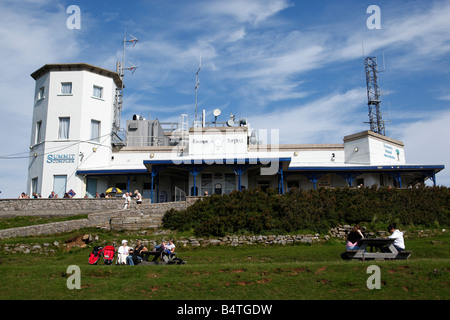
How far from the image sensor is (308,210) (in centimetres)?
2447

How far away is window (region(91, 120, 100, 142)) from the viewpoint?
122ft

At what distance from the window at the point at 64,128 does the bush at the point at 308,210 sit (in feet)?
50.1

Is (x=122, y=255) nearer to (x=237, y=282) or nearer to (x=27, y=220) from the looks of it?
(x=237, y=282)

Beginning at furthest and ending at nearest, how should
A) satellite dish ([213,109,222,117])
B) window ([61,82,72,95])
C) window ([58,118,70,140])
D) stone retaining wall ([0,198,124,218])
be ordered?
1. satellite dish ([213,109,222,117])
2. window ([61,82,72,95])
3. window ([58,118,70,140])
4. stone retaining wall ([0,198,124,218])

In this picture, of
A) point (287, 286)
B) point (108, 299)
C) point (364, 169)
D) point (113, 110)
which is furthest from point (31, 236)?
Answer: point (364, 169)

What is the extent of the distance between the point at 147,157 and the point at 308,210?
19.4 m

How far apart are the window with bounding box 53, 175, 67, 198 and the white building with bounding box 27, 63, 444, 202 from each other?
0.08 metres

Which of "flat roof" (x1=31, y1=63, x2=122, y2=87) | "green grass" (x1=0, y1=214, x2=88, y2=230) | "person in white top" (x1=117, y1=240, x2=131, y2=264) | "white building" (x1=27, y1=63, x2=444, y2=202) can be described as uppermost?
"flat roof" (x1=31, y1=63, x2=122, y2=87)

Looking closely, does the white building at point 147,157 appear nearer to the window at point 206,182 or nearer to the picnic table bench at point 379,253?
the window at point 206,182

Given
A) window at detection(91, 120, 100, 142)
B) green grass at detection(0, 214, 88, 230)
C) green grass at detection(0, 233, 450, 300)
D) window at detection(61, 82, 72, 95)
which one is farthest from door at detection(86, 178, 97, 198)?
green grass at detection(0, 233, 450, 300)

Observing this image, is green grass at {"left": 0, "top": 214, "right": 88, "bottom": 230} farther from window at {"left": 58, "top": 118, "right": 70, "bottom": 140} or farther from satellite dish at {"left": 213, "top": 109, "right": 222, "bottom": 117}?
satellite dish at {"left": 213, "top": 109, "right": 222, "bottom": 117}

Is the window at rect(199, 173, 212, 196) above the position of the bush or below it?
above

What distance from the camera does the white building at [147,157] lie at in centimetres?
3541
